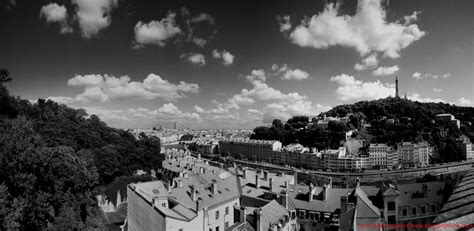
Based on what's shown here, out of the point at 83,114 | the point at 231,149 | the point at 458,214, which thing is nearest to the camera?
the point at 458,214

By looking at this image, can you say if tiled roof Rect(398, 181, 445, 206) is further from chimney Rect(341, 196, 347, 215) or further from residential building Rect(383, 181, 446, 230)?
chimney Rect(341, 196, 347, 215)

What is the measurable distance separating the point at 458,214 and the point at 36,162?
1986cm

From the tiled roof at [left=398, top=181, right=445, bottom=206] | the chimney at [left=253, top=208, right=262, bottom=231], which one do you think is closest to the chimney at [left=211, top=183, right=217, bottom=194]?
the chimney at [left=253, top=208, right=262, bottom=231]

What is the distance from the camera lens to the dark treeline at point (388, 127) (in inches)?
4267

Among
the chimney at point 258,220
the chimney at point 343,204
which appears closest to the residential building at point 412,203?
the chimney at point 343,204

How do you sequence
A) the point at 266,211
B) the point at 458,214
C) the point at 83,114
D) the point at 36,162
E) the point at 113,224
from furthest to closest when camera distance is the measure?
the point at 83,114 → the point at 113,224 → the point at 266,211 → the point at 36,162 → the point at 458,214

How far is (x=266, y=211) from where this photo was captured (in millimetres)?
21969

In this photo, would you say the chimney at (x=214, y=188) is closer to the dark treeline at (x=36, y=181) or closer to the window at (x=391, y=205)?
the dark treeline at (x=36, y=181)

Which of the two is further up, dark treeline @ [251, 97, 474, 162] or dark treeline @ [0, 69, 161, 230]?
dark treeline @ [251, 97, 474, 162]

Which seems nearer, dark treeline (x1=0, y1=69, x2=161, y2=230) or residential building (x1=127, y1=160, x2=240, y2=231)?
dark treeline (x1=0, y1=69, x2=161, y2=230)

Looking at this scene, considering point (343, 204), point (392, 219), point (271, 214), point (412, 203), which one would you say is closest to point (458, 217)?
point (271, 214)

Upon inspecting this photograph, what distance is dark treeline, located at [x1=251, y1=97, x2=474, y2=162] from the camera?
108375 mm

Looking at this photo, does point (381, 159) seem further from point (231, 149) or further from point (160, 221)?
point (160, 221)

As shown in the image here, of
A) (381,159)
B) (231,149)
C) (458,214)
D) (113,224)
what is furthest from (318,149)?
(458,214)
